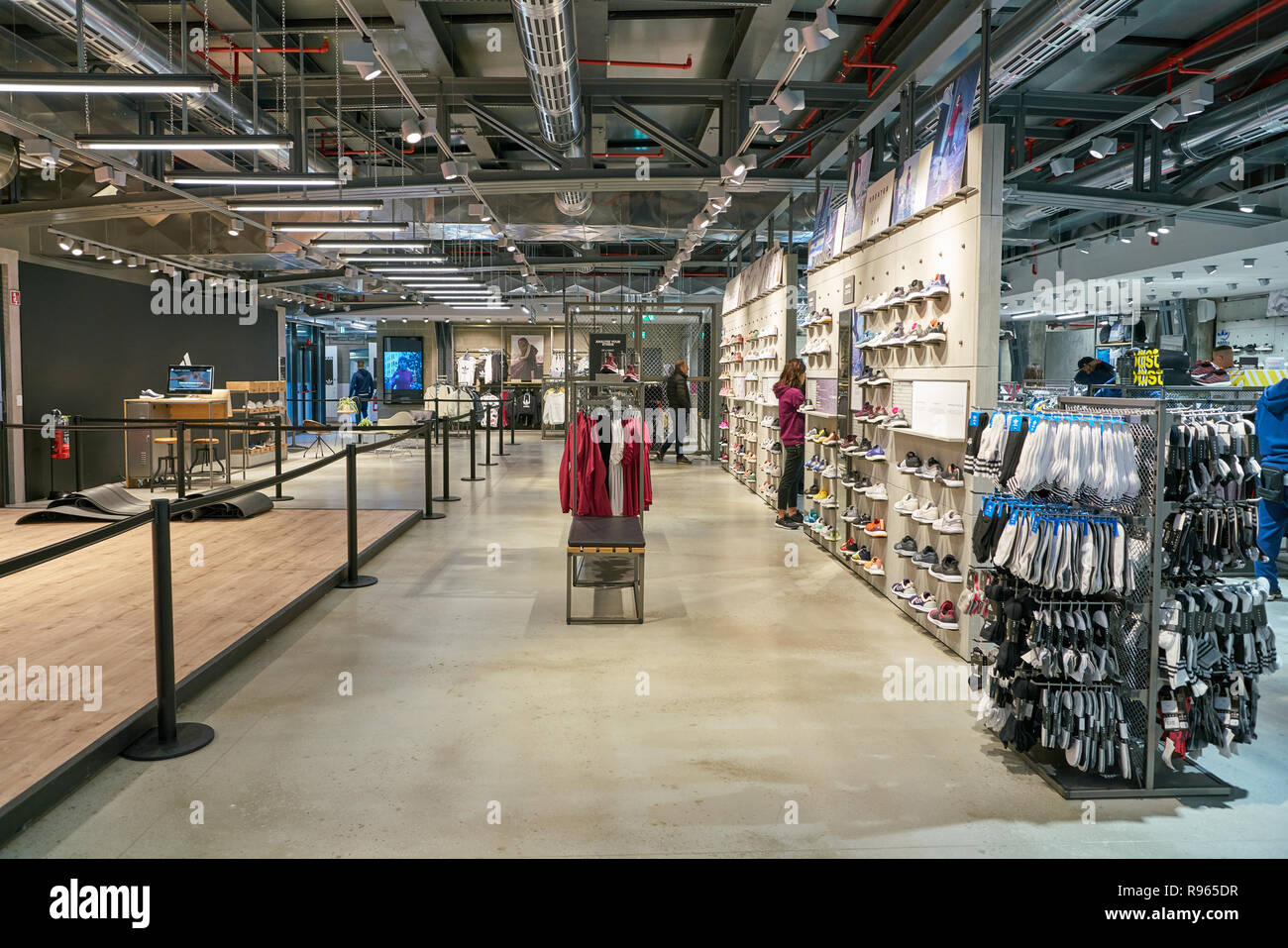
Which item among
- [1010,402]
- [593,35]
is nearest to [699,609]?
[1010,402]

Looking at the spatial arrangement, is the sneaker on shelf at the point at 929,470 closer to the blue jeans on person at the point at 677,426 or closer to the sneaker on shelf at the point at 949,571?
the sneaker on shelf at the point at 949,571

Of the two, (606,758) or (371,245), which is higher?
Answer: (371,245)

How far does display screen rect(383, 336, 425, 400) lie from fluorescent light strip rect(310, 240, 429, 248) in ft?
47.9

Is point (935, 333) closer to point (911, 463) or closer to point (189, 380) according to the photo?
point (911, 463)

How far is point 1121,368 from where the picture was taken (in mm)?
6805

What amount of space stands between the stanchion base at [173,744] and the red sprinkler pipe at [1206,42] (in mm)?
8271

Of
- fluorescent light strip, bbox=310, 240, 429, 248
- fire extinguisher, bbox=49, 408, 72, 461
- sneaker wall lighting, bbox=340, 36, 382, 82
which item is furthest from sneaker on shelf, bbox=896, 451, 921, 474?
fire extinguisher, bbox=49, 408, 72, 461

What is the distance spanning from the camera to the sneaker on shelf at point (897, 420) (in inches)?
245

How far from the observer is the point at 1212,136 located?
8.11 meters

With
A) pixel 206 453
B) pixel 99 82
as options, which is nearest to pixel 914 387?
pixel 99 82

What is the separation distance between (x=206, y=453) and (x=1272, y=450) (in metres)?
13.8

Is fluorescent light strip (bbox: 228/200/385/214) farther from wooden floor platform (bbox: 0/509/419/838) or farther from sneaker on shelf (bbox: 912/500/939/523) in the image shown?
sneaker on shelf (bbox: 912/500/939/523)

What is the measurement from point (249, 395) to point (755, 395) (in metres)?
10.1

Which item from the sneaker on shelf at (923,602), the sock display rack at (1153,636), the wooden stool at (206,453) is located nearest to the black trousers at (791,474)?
the sneaker on shelf at (923,602)
